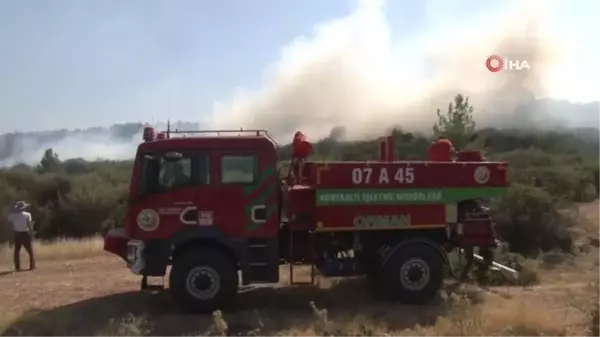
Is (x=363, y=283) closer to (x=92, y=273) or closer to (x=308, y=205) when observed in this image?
(x=308, y=205)

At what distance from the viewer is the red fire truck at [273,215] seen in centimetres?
1102

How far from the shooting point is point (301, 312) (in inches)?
449

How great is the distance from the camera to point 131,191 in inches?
437

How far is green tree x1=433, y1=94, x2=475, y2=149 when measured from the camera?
24.7m

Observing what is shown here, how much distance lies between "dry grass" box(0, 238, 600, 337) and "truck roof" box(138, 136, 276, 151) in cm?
248

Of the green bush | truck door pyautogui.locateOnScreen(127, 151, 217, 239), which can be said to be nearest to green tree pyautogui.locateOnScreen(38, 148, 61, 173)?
the green bush

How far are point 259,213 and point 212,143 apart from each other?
1.27 m

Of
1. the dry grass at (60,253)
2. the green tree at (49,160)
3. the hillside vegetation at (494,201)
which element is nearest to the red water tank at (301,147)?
the hillside vegetation at (494,201)

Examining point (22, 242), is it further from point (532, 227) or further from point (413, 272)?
point (532, 227)

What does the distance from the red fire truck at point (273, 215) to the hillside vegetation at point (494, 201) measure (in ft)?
4.90

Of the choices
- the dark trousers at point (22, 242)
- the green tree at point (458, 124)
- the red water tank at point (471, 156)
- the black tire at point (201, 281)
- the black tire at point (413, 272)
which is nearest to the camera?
the black tire at point (201, 281)

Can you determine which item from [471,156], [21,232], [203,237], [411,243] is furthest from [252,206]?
[21,232]

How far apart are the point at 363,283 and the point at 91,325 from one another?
4.94m

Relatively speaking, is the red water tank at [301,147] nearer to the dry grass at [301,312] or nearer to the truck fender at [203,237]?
the truck fender at [203,237]
